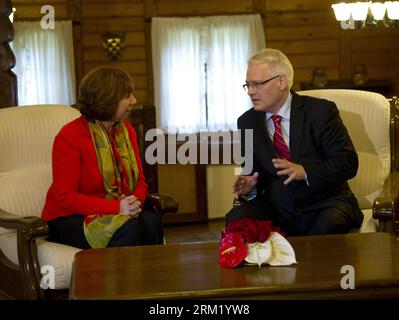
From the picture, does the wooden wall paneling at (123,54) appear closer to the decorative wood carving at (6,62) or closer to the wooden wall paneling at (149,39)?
the wooden wall paneling at (149,39)

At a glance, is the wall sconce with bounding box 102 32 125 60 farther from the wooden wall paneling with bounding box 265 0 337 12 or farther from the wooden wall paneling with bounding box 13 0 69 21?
the wooden wall paneling with bounding box 265 0 337 12

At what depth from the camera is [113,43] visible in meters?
7.71

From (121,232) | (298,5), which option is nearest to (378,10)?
(298,5)

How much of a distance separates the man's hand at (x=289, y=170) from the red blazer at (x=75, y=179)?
66 centimetres

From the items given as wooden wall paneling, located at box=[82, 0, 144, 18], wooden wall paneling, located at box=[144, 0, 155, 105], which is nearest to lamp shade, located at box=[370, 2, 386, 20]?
wooden wall paneling, located at box=[144, 0, 155, 105]

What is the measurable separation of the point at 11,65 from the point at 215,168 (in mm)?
2758

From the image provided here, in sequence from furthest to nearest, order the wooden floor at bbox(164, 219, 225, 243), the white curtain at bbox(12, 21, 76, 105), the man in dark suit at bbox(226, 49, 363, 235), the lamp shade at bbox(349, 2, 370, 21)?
the white curtain at bbox(12, 21, 76, 105) → the lamp shade at bbox(349, 2, 370, 21) → the wooden floor at bbox(164, 219, 225, 243) → the man in dark suit at bbox(226, 49, 363, 235)

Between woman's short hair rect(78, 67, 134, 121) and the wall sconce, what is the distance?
4.84 metres

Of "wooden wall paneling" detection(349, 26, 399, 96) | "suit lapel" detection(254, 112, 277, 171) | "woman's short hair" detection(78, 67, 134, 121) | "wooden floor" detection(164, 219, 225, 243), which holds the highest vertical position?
"wooden wall paneling" detection(349, 26, 399, 96)

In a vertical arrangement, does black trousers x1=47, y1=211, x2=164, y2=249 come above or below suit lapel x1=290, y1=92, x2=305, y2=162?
below

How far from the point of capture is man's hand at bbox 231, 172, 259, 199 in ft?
9.76

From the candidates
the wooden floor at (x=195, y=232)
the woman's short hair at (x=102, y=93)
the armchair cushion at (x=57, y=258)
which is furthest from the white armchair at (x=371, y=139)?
the wooden floor at (x=195, y=232)

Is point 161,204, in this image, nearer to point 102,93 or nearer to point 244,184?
point 244,184

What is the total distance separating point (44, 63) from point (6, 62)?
4123 mm
